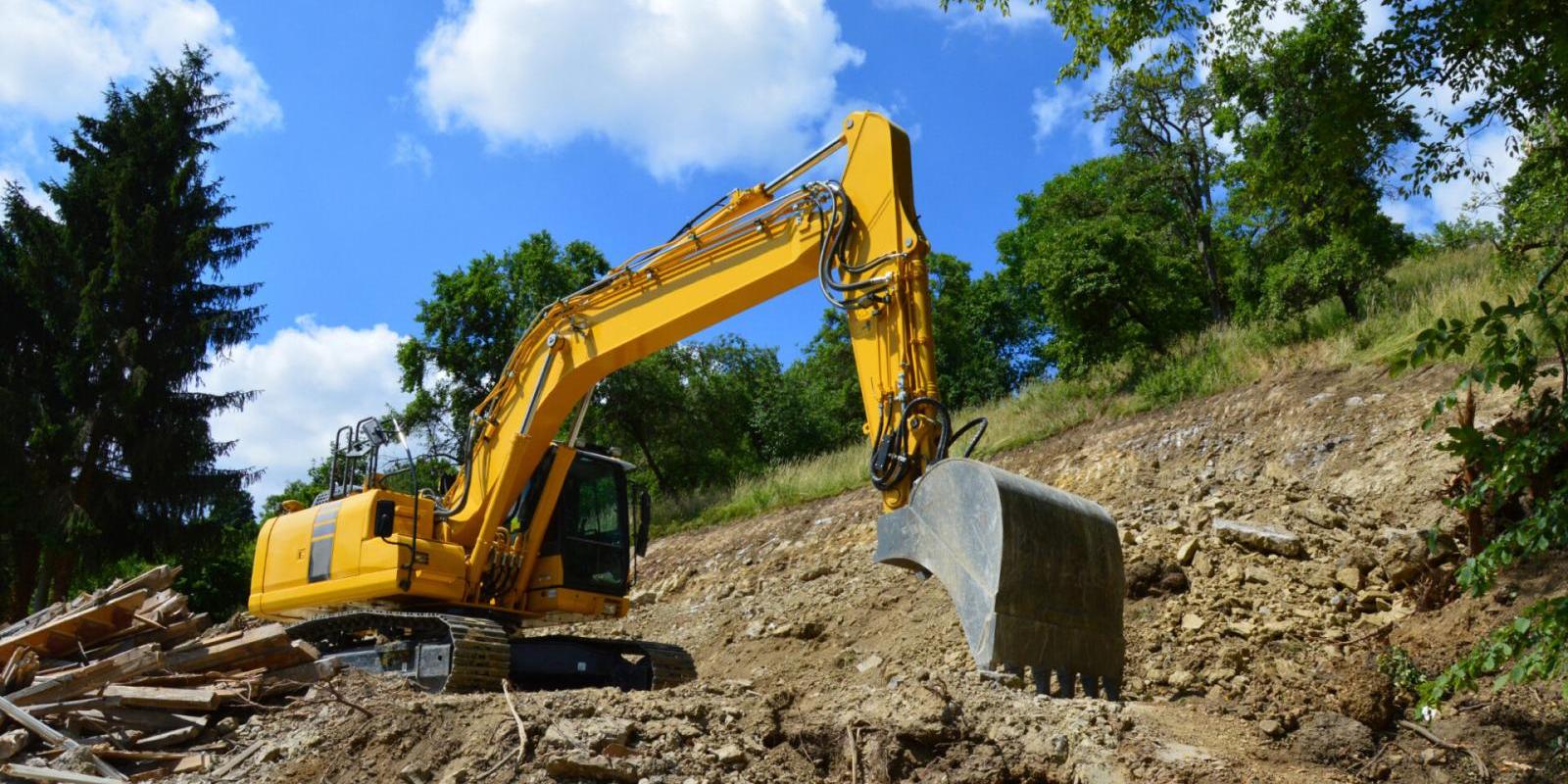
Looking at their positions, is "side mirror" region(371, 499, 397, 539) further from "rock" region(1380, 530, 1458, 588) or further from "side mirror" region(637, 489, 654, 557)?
"rock" region(1380, 530, 1458, 588)

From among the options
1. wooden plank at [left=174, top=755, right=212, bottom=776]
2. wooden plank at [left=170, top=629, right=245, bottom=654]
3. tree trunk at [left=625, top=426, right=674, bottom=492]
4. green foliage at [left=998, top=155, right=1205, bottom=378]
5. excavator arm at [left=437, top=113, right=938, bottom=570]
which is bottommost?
wooden plank at [left=174, top=755, right=212, bottom=776]

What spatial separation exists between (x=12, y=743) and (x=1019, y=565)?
21.0ft

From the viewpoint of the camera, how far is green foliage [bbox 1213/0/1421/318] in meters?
7.85

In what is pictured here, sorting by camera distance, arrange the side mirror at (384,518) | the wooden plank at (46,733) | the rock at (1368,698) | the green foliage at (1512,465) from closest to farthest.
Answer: the green foliage at (1512,465) → the rock at (1368,698) → the wooden plank at (46,733) → the side mirror at (384,518)

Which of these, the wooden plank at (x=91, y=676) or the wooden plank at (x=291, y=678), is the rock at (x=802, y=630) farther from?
the wooden plank at (x=91, y=676)

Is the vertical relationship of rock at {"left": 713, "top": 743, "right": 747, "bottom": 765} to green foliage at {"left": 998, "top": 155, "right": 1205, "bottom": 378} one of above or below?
below

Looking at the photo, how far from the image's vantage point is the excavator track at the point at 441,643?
29.6ft

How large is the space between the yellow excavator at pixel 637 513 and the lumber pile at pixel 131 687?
0.98 m

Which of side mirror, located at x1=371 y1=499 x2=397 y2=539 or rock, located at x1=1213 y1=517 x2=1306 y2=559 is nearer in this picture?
side mirror, located at x1=371 y1=499 x2=397 y2=539

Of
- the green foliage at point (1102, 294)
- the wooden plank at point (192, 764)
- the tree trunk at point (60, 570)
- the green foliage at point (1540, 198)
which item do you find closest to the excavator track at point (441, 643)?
the wooden plank at point (192, 764)

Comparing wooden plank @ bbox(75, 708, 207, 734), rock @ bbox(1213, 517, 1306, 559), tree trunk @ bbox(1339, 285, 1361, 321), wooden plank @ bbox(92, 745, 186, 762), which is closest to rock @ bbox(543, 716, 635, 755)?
wooden plank @ bbox(92, 745, 186, 762)

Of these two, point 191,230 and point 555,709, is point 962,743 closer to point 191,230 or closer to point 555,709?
point 555,709

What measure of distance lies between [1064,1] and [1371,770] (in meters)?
6.40

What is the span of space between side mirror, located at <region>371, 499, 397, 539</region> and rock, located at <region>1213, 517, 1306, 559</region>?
7027mm
